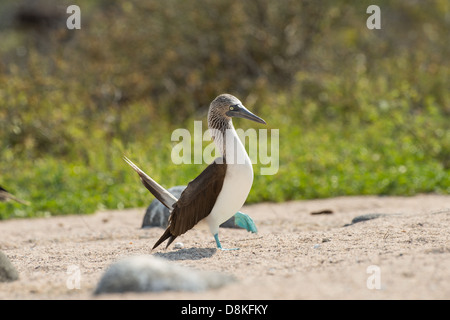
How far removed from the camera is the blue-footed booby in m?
4.95

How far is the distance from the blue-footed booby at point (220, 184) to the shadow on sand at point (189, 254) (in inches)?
4.1

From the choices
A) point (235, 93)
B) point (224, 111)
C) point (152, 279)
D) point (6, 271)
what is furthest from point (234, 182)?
point (235, 93)

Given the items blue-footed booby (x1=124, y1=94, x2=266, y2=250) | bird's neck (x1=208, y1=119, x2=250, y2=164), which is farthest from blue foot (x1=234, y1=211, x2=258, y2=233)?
bird's neck (x1=208, y1=119, x2=250, y2=164)

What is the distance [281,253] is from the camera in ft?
15.5

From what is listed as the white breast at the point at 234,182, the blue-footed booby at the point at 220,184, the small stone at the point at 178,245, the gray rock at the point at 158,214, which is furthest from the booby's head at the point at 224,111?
the gray rock at the point at 158,214

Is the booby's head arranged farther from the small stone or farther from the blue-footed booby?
the small stone

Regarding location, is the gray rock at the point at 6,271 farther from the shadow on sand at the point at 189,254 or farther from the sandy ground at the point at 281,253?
the shadow on sand at the point at 189,254

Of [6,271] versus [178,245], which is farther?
[178,245]

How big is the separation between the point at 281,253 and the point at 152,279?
53.3 inches

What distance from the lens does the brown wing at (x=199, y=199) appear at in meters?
4.98

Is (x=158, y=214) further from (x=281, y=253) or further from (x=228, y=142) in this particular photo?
(x=281, y=253)

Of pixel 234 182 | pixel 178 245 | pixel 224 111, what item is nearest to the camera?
pixel 234 182

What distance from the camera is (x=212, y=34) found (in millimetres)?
13703
